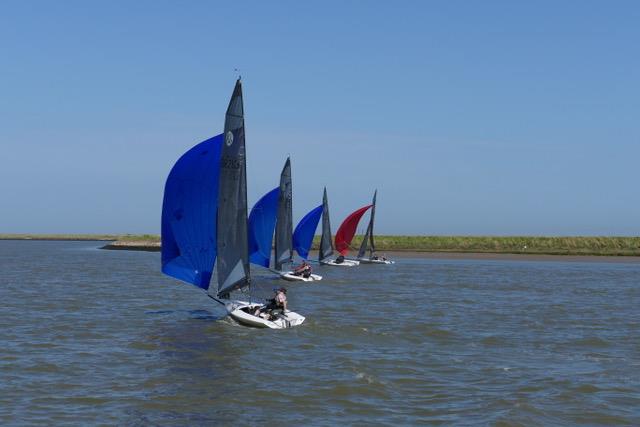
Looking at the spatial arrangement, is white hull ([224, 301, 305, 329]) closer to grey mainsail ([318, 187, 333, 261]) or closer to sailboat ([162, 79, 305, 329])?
sailboat ([162, 79, 305, 329])

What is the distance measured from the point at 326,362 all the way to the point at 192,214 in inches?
350

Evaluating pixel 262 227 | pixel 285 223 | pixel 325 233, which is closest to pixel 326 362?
pixel 262 227

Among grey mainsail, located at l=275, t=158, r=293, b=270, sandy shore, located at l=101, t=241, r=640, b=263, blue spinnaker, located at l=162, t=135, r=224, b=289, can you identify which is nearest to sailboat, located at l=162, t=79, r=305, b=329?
blue spinnaker, located at l=162, t=135, r=224, b=289

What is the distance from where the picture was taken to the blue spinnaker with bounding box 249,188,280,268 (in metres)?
56.5

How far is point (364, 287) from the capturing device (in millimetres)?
54281

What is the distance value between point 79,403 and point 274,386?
5052 millimetres

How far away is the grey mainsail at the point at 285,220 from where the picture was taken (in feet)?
200

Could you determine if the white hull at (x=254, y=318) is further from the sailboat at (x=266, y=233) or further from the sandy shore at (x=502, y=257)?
the sandy shore at (x=502, y=257)

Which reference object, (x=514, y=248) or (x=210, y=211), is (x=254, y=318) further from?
(x=514, y=248)

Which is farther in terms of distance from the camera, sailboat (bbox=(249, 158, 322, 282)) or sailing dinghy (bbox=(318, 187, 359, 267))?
sailing dinghy (bbox=(318, 187, 359, 267))

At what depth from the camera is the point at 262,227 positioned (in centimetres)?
5731

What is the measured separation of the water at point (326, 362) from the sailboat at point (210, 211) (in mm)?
2028

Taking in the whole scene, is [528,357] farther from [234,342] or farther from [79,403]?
[79,403]

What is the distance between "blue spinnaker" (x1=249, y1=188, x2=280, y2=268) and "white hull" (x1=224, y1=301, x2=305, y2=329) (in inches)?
961
